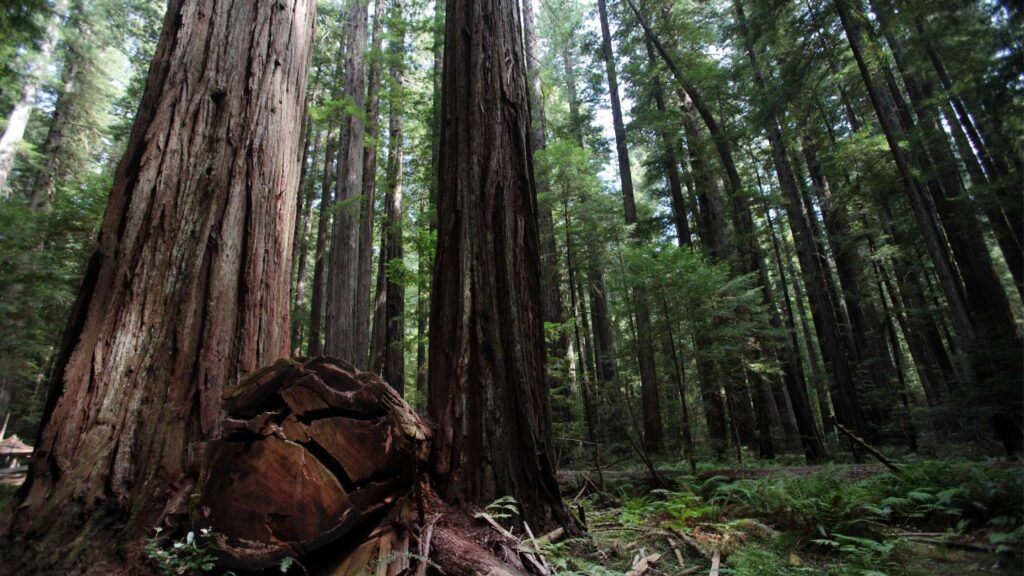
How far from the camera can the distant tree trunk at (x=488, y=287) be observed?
2.77 metres

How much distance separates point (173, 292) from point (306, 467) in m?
1.29

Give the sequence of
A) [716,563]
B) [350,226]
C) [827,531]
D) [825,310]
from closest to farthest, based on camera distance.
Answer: [716,563] < [827,531] < [825,310] < [350,226]

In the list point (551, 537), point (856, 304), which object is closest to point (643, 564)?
point (551, 537)

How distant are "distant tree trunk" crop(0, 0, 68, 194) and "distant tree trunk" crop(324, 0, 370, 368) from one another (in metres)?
11.1

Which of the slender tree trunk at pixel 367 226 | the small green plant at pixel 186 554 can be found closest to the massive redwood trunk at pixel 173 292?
the small green plant at pixel 186 554

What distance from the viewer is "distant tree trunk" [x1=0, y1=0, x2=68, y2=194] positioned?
15.0 metres

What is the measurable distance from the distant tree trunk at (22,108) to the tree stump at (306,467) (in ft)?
63.8

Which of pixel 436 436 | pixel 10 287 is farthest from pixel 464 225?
pixel 10 287

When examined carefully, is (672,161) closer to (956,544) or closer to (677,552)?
(956,544)

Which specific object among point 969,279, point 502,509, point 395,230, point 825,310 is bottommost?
point 502,509

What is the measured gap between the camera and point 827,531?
3.01m

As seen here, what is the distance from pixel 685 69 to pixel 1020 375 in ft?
34.2

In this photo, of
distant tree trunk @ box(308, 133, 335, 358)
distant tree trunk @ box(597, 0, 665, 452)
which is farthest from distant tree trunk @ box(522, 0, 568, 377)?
distant tree trunk @ box(308, 133, 335, 358)

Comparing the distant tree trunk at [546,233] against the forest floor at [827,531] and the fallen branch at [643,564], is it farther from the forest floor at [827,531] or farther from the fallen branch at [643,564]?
the fallen branch at [643,564]
